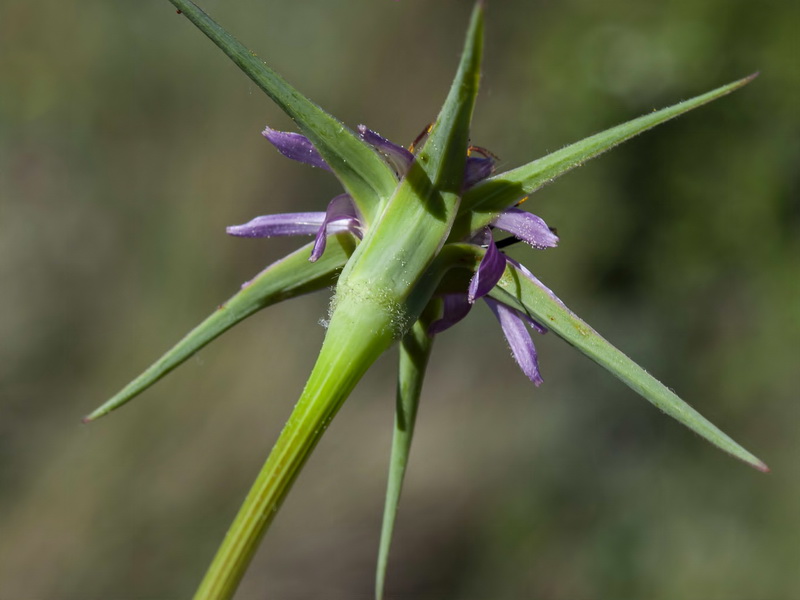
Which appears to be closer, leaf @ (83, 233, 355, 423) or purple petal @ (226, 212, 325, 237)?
leaf @ (83, 233, 355, 423)

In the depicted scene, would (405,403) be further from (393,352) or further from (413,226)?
(393,352)

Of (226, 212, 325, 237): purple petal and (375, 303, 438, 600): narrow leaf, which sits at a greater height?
(226, 212, 325, 237): purple petal

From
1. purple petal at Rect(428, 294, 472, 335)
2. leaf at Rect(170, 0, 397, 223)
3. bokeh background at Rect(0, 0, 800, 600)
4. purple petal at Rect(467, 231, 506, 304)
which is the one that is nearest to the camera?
leaf at Rect(170, 0, 397, 223)

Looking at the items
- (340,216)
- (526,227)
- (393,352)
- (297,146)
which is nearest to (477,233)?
(526,227)

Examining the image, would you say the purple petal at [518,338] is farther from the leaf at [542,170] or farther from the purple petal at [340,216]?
the purple petal at [340,216]

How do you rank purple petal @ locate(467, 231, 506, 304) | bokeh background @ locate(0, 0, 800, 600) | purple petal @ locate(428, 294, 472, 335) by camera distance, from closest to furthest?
purple petal @ locate(467, 231, 506, 304) → purple petal @ locate(428, 294, 472, 335) → bokeh background @ locate(0, 0, 800, 600)

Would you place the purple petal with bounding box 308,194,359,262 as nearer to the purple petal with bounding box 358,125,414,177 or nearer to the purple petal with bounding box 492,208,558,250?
the purple petal with bounding box 358,125,414,177

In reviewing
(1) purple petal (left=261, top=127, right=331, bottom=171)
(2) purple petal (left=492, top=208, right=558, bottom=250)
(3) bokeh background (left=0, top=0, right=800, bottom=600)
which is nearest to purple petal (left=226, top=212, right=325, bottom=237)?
(1) purple petal (left=261, top=127, right=331, bottom=171)

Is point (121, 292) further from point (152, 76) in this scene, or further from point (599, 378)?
point (599, 378)

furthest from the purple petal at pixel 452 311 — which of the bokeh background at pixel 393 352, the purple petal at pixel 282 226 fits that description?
the bokeh background at pixel 393 352
